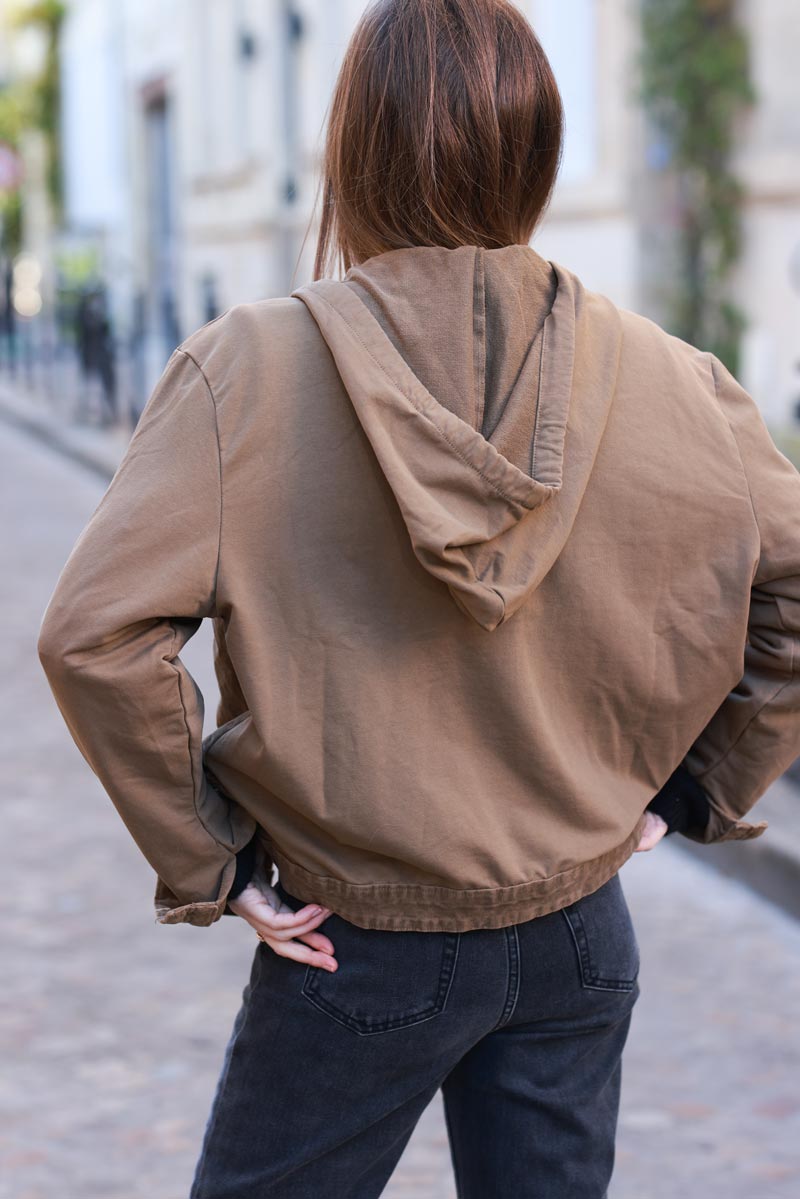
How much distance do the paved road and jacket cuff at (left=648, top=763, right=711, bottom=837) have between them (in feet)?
4.39

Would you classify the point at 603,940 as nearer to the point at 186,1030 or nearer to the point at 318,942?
the point at 318,942

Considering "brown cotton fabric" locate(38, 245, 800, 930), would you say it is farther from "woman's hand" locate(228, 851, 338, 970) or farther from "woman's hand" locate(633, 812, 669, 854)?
"woman's hand" locate(633, 812, 669, 854)

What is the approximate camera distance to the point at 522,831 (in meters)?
1.48

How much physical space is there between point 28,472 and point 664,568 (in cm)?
1126

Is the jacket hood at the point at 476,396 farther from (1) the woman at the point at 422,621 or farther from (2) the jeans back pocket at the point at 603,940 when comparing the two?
(2) the jeans back pocket at the point at 603,940

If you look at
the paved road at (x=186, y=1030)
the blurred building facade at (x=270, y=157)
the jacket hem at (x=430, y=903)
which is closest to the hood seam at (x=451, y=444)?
the blurred building facade at (x=270, y=157)

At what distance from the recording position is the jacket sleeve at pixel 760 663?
154cm

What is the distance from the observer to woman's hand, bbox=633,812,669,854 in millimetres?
1692

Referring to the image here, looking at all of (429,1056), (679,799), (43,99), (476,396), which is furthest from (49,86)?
(429,1056)

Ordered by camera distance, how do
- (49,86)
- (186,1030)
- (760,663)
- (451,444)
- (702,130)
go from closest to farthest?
(451,444)
(760,663)
(186,1030)
(702,130)
(49,86)

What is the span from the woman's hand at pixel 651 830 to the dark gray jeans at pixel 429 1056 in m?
0.09

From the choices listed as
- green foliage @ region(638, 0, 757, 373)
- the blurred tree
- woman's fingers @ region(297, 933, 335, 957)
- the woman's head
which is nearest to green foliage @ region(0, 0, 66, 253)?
the blurred tree

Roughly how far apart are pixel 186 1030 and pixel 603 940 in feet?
6.76

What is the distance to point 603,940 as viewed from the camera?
5.12 feet
